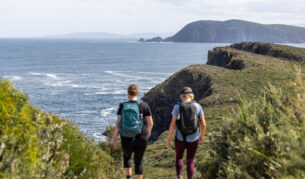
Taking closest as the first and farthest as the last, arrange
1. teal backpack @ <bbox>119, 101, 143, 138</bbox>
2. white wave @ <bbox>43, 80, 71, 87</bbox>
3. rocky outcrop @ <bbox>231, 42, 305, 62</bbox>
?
teal backpack @ <bbox>119, 101, 143, 138</bbox>, rocky outcrop @ <bbox>231, 42, 305, 62</bbox>, white wave @ <bbox>43, 80, 71, 87</bbox>

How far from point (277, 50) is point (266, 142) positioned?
58.6 m

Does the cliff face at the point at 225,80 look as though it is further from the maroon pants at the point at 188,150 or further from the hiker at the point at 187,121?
the hiker at the point at 187,121

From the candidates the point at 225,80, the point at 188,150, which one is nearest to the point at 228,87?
the point at 225,80

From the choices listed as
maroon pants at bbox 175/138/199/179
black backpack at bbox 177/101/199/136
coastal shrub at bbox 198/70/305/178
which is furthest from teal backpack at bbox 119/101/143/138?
coastal shrub at bbox 198/70/305/178

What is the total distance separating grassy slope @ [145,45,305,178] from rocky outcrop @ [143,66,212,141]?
140 centimetres

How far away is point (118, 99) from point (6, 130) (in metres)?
57.4

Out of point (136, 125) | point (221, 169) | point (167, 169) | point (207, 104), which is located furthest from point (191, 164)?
point (207, 104)

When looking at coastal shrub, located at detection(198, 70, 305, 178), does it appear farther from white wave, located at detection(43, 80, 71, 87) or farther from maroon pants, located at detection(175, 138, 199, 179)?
white wave, located at detection(43, 80, 71, 87)

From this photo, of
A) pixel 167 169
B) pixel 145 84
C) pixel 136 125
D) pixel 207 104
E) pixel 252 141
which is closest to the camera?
pixel 252 141

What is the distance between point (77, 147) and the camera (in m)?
7.35

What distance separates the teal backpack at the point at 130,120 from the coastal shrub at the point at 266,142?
1917mm

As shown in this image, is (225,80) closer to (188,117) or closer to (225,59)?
(225,59)

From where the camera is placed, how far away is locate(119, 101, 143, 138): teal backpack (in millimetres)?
6672

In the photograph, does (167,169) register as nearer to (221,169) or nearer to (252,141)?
(221,169)
